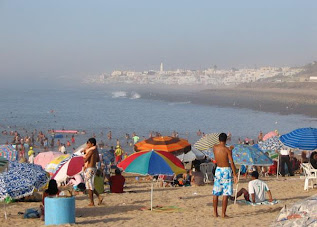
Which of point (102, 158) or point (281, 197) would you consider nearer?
point (281, 197)

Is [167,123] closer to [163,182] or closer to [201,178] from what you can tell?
[163,182]

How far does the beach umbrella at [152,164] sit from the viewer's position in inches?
363

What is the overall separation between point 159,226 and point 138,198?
292 centimetres

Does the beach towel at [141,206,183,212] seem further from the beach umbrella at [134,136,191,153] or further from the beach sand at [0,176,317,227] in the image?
the beach umbrella at [134,136,191,153]

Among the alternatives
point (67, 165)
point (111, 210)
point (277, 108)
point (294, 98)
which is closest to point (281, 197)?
point (111, 210)

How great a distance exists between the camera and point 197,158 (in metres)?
16.0

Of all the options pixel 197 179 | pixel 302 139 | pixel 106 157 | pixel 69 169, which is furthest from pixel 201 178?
pixel 69 169

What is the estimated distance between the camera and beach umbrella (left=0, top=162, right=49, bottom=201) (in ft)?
31.7

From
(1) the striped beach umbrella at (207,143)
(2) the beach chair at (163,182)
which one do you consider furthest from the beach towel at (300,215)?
(1) the striped beach umbrella at (207,143)

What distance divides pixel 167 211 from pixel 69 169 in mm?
2423

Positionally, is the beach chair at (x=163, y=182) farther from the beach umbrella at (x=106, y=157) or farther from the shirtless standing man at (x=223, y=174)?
the shirtless standing man at (x=223, y=174)

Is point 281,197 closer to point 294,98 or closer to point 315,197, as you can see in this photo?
point 315,197

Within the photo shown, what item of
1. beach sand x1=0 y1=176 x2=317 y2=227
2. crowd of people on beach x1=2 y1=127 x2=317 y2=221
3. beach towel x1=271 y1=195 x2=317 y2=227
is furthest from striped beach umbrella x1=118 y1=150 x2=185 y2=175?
beach towel x1=271 y1=195 x2=317 y2=227

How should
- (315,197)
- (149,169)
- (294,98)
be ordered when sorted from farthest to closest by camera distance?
1. (294,98)
2. (149,169)
3. (315,197)
